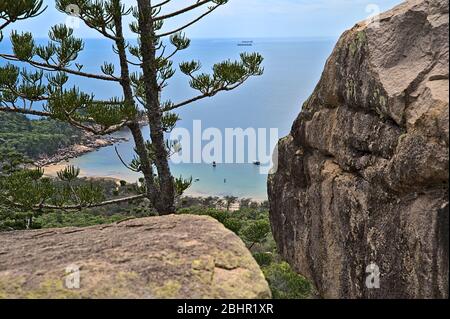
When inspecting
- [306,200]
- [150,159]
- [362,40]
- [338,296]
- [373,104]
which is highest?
[362,40]

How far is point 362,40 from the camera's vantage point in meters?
5.53

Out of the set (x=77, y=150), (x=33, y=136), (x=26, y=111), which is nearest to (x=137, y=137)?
(x=26, y=111)

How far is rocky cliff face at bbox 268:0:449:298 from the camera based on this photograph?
160 inches

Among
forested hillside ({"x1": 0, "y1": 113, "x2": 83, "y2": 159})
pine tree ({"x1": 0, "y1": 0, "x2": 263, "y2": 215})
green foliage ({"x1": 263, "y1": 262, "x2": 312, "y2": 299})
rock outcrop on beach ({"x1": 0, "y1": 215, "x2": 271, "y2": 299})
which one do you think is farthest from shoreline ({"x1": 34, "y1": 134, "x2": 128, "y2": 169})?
rock outcrop on beach ({"x1": 0, "y1": 215, "x2": 271, "y2": 299})

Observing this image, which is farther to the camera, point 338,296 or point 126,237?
point 338,296

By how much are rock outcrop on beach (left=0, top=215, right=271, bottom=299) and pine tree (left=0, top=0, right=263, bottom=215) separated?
7.33ft

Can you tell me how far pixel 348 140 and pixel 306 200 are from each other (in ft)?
5.09

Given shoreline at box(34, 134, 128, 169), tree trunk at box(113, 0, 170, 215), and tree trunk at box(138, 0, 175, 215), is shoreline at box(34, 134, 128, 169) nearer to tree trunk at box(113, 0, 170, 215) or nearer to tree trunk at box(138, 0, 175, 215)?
tree trunk at box(113, 0, 170, 215)

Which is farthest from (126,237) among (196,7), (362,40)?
(196,7)

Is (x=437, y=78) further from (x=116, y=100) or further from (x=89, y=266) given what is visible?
(x=116, y=100)

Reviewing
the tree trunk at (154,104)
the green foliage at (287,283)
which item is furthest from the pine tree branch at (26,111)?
the green foliage at (287,283)

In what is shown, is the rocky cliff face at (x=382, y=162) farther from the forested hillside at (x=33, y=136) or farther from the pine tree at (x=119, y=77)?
the forested hillside at (x=33, y=136)

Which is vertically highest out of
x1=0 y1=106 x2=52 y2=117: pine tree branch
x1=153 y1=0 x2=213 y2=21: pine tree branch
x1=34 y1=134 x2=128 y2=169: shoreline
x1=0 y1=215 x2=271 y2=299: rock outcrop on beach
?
x1=153 y1=0 x2=213 y2=21: pine tree branch

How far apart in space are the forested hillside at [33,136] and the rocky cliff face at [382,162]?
2258cm
